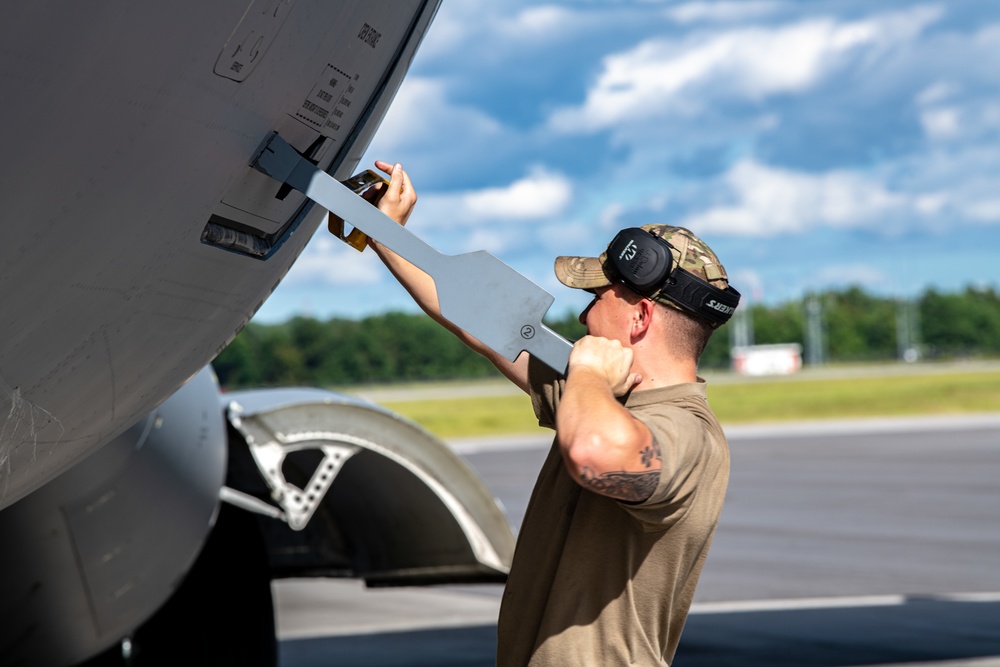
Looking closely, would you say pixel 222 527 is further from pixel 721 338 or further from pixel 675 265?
pixel 721 338

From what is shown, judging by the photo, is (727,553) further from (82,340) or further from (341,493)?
(82,340)

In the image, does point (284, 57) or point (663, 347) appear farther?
point (663, 347)

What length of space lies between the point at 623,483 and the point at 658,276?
0.42 metres

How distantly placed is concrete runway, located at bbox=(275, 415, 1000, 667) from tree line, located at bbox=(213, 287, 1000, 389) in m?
49.4

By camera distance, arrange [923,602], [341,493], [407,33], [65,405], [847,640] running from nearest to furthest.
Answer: [65,405]
[407,33]
[341,493]
[847,640]
[923,602]

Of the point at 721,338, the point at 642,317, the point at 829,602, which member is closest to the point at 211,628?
the point at 642,317

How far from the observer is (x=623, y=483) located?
2.11m

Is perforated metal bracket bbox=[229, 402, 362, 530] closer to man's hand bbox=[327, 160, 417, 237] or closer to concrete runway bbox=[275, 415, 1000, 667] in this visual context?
man's hand bbox=[327, 160, 417, 237]

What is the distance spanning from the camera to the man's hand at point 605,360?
2.24 m

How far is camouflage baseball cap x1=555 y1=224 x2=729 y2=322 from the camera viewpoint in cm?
242

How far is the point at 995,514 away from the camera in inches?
606

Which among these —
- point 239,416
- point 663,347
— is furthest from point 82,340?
point 239,416

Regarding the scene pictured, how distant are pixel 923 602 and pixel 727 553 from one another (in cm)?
352

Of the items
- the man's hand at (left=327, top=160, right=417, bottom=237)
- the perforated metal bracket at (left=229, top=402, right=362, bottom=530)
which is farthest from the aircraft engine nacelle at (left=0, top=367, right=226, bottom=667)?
the man's hand at (left=327, top=160, right=417, bottom=237)
